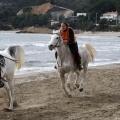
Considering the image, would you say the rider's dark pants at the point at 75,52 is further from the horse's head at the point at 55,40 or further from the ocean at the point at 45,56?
the ocean at the point at 45,56

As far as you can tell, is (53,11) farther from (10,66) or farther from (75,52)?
(10,66)

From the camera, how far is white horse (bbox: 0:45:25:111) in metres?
9.37

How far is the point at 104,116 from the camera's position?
8.21 m

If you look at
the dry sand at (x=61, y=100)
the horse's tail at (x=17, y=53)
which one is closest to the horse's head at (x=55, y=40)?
the horse's tail at (x=17, y=53)

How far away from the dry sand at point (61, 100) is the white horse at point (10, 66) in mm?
424

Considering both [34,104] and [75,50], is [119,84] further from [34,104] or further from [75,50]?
[34,104]

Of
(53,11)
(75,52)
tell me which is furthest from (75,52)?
(53,11)

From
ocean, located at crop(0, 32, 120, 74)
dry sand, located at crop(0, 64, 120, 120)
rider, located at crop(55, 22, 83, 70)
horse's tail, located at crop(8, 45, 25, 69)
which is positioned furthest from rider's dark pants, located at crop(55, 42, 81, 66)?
ocean, located at crop(0, 32, 120, 74)

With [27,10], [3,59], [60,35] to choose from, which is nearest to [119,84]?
[60,35]

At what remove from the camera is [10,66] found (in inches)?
377

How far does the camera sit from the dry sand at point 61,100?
8.60m

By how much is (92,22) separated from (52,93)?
129097 mm

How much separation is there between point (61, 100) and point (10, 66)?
1.83m

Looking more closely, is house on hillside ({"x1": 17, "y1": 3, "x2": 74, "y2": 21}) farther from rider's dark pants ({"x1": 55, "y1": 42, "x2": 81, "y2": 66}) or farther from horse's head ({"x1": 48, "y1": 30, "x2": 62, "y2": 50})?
horse's head ({"x1": 48, "y1": 30, "x2": 62, "y2": 50})
